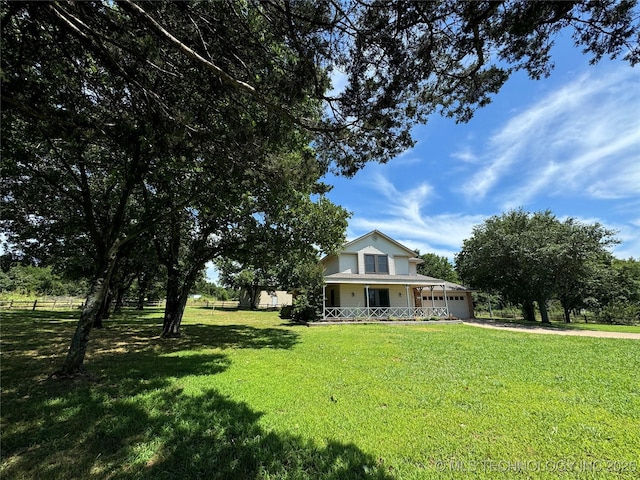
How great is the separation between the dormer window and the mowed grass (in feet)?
46.5

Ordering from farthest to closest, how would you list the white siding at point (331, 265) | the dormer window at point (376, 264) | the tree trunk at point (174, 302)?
the white siding at point (331, 265) → the dormer window at point (376, 264) → the tree trunk at point (174, 302)

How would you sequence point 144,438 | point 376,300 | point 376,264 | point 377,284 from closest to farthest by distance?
point 144,438 < point 377,284 < point 376,300 < point 376,264

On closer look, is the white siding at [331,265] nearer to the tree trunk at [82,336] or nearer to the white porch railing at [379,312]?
the white porch railing at [379,312]

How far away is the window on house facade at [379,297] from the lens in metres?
21.1

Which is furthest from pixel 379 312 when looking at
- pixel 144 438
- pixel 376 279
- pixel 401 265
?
pixel 144 438

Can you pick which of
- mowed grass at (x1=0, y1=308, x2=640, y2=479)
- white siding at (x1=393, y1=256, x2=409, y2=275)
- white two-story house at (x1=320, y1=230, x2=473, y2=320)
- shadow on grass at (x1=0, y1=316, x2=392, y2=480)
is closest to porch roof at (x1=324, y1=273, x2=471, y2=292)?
white two-story house at (x1=320, y1=230, x2=473, y2=320)

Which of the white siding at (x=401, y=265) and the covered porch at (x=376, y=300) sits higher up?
the white siding at (x=401, y=265)

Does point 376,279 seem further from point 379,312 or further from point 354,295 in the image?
point 379,312

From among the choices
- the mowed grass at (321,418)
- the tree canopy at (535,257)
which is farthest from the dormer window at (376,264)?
the mowed grass at (321,418)

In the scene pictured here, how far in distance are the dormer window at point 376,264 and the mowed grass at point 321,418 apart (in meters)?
14.2

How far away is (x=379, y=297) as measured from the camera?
70.0ft

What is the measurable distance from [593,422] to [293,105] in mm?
6242

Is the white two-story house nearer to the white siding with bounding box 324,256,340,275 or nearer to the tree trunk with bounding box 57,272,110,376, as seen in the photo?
the white siding with bounding box 324,256,340,275

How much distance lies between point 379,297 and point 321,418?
710 inches
